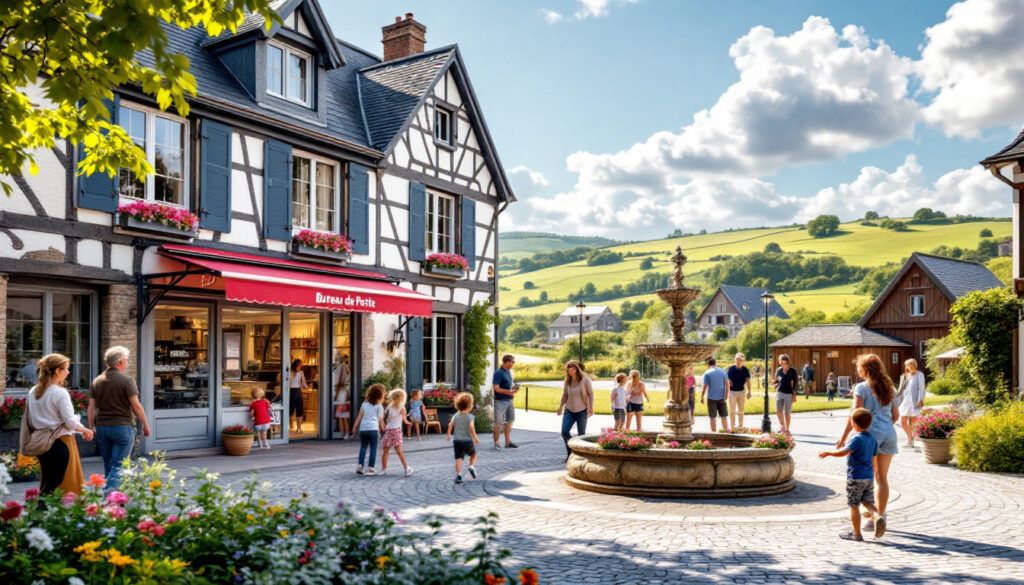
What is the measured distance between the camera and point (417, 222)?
62.0 ft

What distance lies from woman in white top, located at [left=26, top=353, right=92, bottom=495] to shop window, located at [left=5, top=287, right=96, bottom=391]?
457 centimetres

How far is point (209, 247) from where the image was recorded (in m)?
14.0

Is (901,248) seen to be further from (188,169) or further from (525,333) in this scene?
(188,169)

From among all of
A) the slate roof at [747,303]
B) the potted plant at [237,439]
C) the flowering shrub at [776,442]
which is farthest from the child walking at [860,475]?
the slate roof at [747,303]

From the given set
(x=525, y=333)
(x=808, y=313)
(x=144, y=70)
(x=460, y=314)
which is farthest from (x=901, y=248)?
(x=144, y=70)

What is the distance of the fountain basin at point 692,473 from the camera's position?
9.94 metres

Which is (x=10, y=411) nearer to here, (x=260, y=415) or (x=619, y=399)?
(x=260, y=415)

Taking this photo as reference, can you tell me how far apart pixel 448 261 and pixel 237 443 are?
280 inches

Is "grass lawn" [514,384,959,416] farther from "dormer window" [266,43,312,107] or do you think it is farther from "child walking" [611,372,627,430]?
"dormer window" [266,43,312,107]

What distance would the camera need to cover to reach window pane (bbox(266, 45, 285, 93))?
15758 mm

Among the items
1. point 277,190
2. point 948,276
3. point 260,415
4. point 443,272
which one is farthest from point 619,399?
point 948,276

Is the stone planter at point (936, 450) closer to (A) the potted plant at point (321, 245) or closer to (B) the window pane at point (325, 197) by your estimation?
(A) the potted plant at point (321, 245)

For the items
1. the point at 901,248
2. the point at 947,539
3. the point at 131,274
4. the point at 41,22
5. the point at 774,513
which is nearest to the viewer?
the point at 41,22

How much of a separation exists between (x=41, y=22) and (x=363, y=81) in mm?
15149
